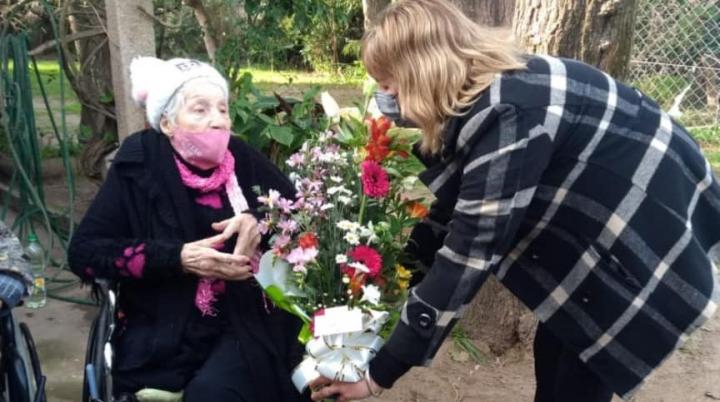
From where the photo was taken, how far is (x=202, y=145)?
8.80 feet

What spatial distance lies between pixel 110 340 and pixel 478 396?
6.18 ft

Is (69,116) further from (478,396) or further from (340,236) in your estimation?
(340,236)

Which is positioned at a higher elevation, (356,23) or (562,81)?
(562,81)

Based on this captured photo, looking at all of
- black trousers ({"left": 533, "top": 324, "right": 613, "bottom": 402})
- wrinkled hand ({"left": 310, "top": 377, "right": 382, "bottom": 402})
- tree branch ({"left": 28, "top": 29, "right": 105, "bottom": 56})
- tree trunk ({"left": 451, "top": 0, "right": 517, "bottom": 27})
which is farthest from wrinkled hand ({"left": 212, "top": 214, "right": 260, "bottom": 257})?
tree branch ({"left": 28, "top": 29, "right": 105, "bottom": 56})

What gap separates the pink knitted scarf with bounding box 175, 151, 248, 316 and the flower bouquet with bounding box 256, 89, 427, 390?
0.20 meters

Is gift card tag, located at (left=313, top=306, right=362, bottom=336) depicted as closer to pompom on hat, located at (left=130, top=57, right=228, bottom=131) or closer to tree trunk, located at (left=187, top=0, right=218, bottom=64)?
pompom on hat, located at (left=130, top=57, right=228, bottom=131)

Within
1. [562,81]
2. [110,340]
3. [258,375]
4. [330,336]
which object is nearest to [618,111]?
[562,81]

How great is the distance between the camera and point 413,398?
384 cm

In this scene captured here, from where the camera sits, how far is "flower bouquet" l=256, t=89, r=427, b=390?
230 centimetres

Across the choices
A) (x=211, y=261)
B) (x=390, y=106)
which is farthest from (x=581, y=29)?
(x=211, y=261)

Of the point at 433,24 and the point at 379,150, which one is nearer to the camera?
the point at 433,24

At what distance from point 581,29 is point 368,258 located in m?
1.77

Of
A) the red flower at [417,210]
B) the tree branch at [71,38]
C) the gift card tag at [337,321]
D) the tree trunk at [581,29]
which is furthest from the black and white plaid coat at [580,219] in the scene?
the tree branch at [71,38]

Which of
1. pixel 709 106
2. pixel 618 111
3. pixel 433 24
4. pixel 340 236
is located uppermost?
pixel 433 24
